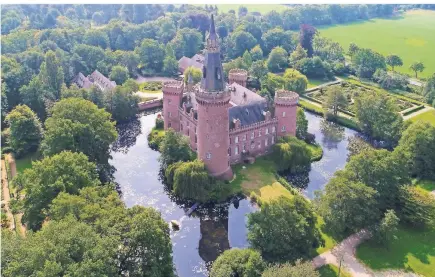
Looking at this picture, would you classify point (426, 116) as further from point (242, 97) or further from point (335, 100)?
point (242, 97)

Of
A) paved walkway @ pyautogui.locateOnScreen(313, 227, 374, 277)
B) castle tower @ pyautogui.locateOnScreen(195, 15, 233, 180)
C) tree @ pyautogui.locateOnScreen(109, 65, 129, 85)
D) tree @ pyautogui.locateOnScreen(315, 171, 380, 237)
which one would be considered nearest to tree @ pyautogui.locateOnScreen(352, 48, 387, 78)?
tree @ pyautogui.locateOnScreen(109, 65, 129, 85)

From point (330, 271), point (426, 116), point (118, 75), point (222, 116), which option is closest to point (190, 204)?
point (222, 116)

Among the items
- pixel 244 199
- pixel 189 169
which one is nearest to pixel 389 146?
pixel 244 199

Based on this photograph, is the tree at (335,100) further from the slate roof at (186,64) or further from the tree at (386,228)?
the tree at (386,228)

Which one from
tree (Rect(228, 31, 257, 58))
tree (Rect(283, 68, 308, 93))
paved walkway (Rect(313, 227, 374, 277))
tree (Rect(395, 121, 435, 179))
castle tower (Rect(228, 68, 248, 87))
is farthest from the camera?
tree (Rect(228, 31, 257, 58))

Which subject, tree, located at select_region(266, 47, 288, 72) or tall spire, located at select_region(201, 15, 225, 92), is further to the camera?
tree, located at select_region(266, 47, 288, 72)

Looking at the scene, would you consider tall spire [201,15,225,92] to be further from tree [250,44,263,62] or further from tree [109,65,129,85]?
tree [250,44,263,62]

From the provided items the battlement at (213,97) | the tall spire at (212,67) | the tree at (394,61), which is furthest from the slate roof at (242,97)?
the tree at (394,61)

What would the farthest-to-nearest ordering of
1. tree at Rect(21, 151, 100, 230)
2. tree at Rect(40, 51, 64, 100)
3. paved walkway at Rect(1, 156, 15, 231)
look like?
1. tree at Rect(40, 51, 64, 100)
2. paved walkway at Rect(1, 156, 15, 231)
3. tree at Rect(21, 151, 100, 230)

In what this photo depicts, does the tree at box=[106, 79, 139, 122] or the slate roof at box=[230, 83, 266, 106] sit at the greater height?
the slate roof at box=[230, 83, 266, 106]
